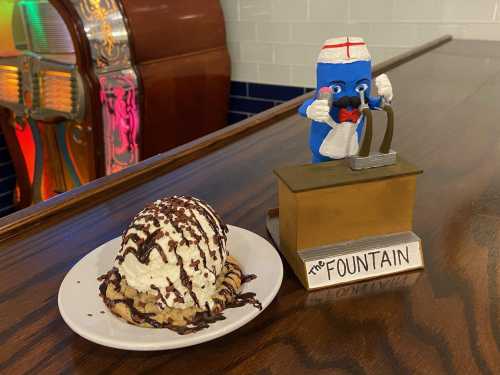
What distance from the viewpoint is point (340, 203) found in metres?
0.68

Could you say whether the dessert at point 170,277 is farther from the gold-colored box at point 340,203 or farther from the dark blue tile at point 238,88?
the dark blue tile at point 238,88

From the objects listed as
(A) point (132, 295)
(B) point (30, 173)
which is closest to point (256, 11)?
(B) point (30, 173)

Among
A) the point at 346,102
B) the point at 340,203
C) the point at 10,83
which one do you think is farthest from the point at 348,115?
the point at 10,83

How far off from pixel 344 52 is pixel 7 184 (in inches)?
110

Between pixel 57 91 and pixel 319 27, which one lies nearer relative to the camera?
pixel 57 91

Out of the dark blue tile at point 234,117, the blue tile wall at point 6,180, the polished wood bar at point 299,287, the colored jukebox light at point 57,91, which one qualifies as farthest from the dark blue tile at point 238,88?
the polished wood bar at point 299,287

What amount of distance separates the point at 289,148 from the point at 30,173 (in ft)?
6.84

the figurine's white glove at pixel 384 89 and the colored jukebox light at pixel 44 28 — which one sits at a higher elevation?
the colored jukebox light at pixel 44 28

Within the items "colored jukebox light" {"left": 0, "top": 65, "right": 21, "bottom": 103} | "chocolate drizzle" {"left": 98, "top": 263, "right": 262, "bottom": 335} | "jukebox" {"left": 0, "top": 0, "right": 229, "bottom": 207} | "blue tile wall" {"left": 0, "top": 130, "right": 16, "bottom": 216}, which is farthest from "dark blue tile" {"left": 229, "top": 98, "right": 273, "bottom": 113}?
"chocolate drizzle" {"left": 98, "top": 263, "right": 262, "bottom": 335}

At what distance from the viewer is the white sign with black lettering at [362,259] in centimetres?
67

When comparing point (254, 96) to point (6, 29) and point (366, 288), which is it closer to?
point (6, 29)

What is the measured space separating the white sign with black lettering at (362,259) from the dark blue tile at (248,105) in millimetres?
2479

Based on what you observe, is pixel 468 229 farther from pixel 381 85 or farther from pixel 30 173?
pixel 30 173

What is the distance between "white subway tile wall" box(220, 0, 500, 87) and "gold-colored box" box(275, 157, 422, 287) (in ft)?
6.81
